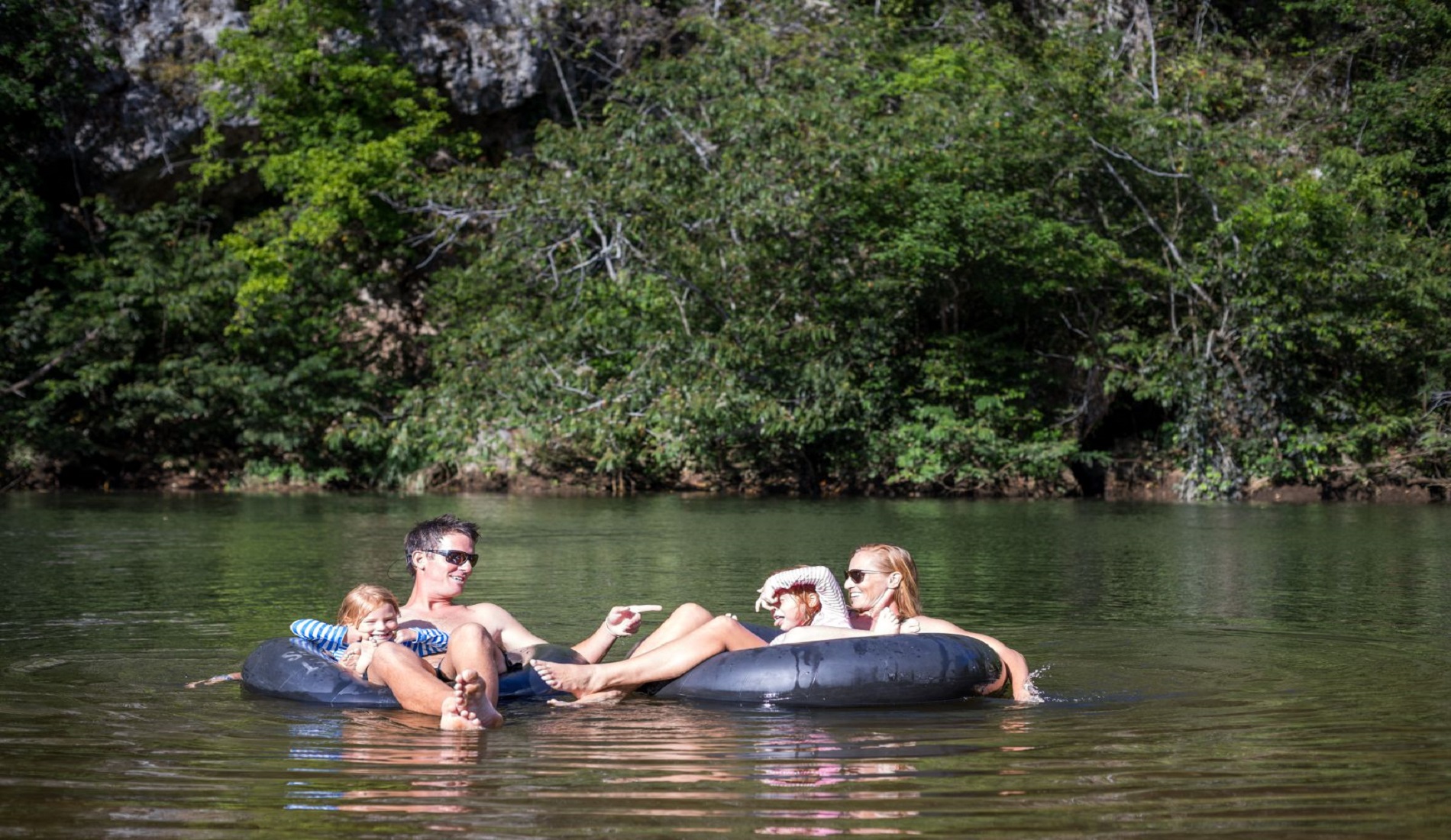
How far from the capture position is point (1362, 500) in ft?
77.9

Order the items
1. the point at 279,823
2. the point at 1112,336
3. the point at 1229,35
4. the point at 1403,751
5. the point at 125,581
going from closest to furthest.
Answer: the point at 279,823
the point at 1403,751
the point at 125,581
the point at 1112,336
the point at 1229,35

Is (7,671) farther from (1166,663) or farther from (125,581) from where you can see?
(1166,663)

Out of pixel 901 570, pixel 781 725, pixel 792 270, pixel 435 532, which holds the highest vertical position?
pixel 792 270

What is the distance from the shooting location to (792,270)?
25266 millimetres

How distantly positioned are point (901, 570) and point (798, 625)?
21.6 inches

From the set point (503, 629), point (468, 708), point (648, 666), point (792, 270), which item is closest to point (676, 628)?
point (648, 666)

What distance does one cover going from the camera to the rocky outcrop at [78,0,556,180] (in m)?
29.6

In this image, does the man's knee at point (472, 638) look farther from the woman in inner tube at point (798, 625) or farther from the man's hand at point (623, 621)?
the man's hand at point (623, 621)

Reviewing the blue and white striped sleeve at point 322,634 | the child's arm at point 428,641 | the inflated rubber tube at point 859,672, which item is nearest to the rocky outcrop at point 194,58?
the blue and white striped sleeve at point 322,634

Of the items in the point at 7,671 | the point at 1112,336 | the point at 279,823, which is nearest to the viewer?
the point at 279,823

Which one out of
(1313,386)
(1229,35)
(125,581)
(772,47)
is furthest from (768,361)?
(125,581)

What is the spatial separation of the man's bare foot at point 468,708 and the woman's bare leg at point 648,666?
0.75m

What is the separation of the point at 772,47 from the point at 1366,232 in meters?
9.80

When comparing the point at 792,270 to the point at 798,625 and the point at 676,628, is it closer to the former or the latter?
the point at 798,625
